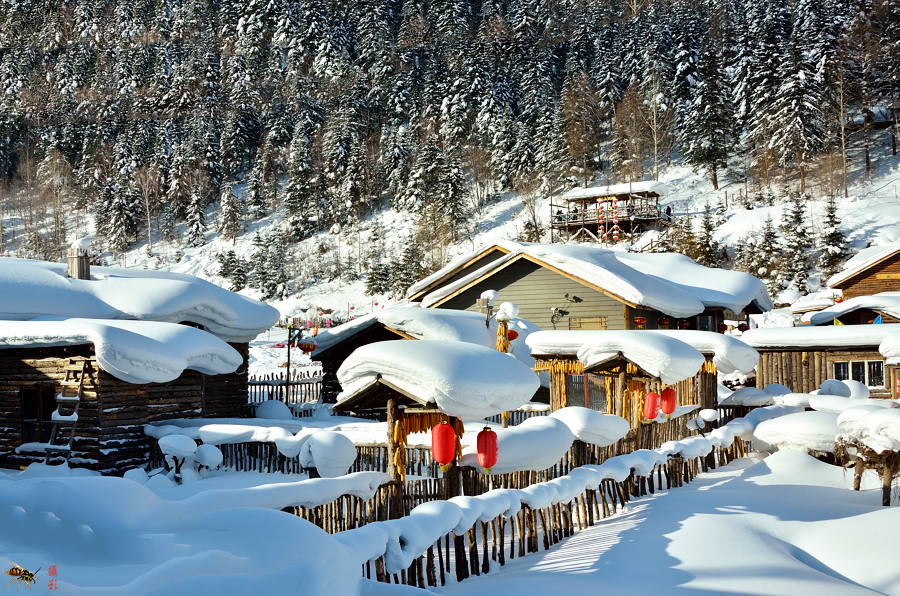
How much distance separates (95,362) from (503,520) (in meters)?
10.9

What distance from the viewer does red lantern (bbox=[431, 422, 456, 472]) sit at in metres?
8.88

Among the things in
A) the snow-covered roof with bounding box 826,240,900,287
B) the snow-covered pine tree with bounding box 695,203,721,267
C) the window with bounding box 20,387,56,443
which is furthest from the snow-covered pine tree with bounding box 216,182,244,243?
the window with bounding box 20,387,56,443

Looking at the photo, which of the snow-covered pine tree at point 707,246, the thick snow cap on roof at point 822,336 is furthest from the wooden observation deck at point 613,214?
the thick snow cap on roof at point 822,336

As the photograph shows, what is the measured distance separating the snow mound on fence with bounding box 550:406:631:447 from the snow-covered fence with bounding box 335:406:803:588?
1.74 ft

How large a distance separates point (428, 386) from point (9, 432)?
13469mm

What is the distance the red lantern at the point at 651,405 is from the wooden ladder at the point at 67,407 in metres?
12.0

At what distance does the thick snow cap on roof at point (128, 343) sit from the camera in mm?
14398

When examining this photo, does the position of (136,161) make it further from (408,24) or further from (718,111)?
(718,111)

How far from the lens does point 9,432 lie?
1667 centimetres

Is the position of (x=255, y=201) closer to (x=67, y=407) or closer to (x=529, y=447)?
(x=67, y=407)

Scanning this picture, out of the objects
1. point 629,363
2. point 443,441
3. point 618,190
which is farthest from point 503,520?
point 618,190

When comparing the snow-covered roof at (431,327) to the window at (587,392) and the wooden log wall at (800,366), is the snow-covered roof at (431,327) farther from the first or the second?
the wooden log wall at (800,366)

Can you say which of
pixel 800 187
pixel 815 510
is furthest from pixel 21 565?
pixel 800 187

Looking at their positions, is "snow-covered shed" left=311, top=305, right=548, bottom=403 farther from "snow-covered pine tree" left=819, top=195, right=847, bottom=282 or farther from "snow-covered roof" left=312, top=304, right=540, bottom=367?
"snow-covered pine tree" left=819, top=195, right=847, bottom=282
